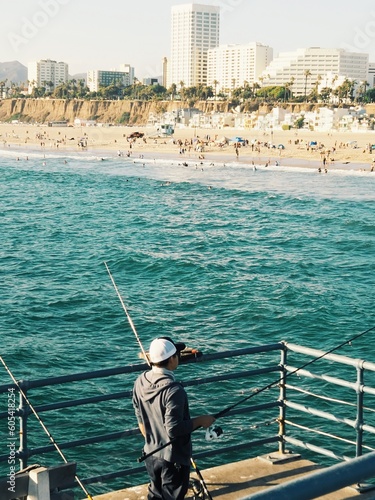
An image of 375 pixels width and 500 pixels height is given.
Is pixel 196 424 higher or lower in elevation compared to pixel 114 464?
higher

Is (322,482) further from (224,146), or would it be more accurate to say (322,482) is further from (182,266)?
(224,146)

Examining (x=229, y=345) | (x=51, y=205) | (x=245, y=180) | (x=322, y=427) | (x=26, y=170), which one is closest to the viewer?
(x=322, y=427)

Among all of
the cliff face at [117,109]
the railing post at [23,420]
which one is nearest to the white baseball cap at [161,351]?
the railing post at [23,420]

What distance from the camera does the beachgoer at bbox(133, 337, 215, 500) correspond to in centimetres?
427

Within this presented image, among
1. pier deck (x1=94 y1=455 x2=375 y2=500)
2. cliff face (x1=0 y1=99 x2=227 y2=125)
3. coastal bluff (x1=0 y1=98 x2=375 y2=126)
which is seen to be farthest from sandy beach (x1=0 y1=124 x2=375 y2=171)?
pier deck (x1=94 y1=455 x2=375 y2=500)

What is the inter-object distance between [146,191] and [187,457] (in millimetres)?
59592

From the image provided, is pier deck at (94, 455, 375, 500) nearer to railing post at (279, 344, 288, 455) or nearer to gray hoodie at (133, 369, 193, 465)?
railing post at (279, 344, 288, 455)

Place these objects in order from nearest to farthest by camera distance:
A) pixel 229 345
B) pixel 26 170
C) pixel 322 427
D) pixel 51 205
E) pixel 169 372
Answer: pixel 169 372, pixel 322 427, pixel 229 345, pixel 51 205, pixel 26 170

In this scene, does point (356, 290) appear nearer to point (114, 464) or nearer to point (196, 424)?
point (114, 464)

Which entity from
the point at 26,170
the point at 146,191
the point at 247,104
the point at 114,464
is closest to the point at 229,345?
the point at 114,464

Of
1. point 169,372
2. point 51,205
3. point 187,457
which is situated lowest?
point 51,205

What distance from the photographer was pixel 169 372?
4367 mm

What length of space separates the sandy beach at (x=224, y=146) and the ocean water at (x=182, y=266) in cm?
1736

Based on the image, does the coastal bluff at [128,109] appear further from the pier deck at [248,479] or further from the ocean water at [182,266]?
the pier deck at [248,479]
